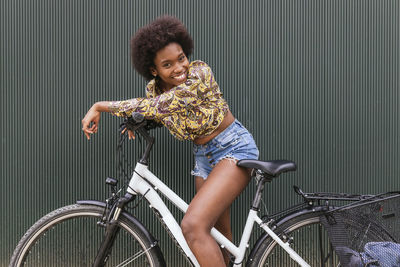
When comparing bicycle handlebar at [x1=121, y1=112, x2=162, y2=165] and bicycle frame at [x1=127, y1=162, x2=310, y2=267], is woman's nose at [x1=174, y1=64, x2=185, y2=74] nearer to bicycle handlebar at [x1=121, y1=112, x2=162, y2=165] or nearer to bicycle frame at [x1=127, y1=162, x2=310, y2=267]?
bicycle handlebar at [x1=121, y1=112, x2=162, y2=165]

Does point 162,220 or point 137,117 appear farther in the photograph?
point 162,220

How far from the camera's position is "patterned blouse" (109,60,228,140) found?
6.17 feet

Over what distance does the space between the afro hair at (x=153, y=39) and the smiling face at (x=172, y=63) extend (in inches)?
1.3

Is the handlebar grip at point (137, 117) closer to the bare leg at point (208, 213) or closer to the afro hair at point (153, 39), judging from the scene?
the afro hair at point (153, 39)

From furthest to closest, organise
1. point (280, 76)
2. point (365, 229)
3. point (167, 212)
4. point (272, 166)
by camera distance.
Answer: point (280, 76), point (167, 212), point (272, 166), point (365, 229)

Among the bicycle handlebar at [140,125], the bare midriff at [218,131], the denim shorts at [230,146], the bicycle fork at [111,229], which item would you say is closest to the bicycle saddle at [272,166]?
the denim shorts at [230,146]

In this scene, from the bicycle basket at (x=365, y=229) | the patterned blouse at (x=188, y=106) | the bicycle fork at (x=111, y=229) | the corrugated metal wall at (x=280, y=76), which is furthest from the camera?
the corrugated metal wall at (x=280, y=76)

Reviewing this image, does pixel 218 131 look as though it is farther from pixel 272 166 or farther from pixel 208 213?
pixel 208 213

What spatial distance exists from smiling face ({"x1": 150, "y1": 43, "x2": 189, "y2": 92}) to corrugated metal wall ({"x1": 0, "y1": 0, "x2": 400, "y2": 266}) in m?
0.71

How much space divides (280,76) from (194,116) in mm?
988

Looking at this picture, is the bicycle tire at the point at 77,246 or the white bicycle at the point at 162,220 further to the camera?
the bicycle tire at the point at 77,246

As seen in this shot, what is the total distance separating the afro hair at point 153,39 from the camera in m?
1.98

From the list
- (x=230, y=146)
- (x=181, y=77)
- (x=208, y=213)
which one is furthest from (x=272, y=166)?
(x=181, y=77)

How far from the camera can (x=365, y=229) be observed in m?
1.83
